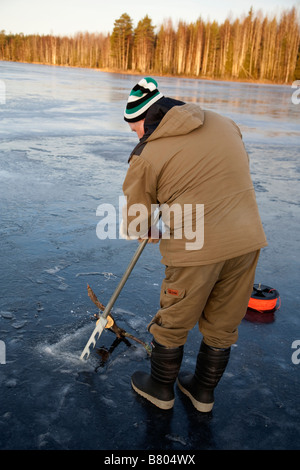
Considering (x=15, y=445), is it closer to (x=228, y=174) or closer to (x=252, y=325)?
(x=228, y=174)

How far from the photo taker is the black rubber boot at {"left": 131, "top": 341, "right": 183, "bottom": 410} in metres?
2.39

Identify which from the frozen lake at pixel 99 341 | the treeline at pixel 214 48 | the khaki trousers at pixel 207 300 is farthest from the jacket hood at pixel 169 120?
the treeline at pixel 214 48

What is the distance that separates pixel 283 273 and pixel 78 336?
2148 mm

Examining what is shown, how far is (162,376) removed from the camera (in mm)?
2451

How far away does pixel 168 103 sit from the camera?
7.06 feet

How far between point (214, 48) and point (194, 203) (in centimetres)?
8056

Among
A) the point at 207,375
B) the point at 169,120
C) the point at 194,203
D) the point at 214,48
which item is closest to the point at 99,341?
the point at 207,375

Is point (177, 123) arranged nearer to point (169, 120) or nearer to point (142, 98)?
point (169, 120)

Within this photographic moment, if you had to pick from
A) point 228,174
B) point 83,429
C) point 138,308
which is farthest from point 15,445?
point 228,174
